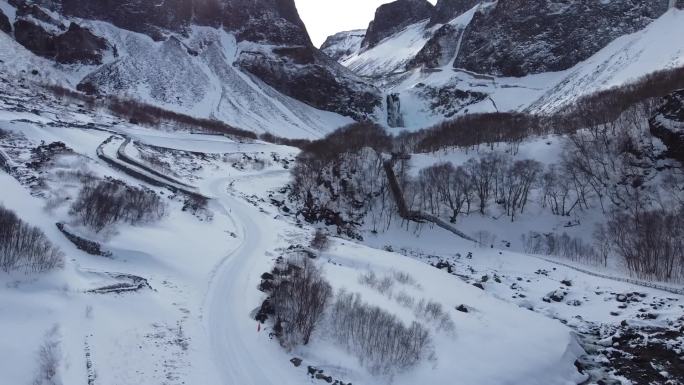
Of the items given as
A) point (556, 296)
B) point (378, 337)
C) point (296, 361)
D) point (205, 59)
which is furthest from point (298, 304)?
point (205, 59)

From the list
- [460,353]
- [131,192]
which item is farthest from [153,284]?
[131,192]

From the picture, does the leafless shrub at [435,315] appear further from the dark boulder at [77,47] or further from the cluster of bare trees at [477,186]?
the dark boulder at [77,47]

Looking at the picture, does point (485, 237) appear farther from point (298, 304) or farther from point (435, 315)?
point (298, 304)

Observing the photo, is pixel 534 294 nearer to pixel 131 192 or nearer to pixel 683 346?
pixel 683 346


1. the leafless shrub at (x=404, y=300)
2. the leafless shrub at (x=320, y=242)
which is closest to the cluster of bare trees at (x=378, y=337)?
the leafless shrub at (x=404, y=300)

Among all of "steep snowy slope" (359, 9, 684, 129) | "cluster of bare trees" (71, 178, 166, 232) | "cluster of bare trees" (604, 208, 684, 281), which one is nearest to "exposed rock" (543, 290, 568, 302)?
"cluster of bare trees" (604, 208, 684, 281)

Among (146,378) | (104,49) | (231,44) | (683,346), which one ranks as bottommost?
(146,378)
